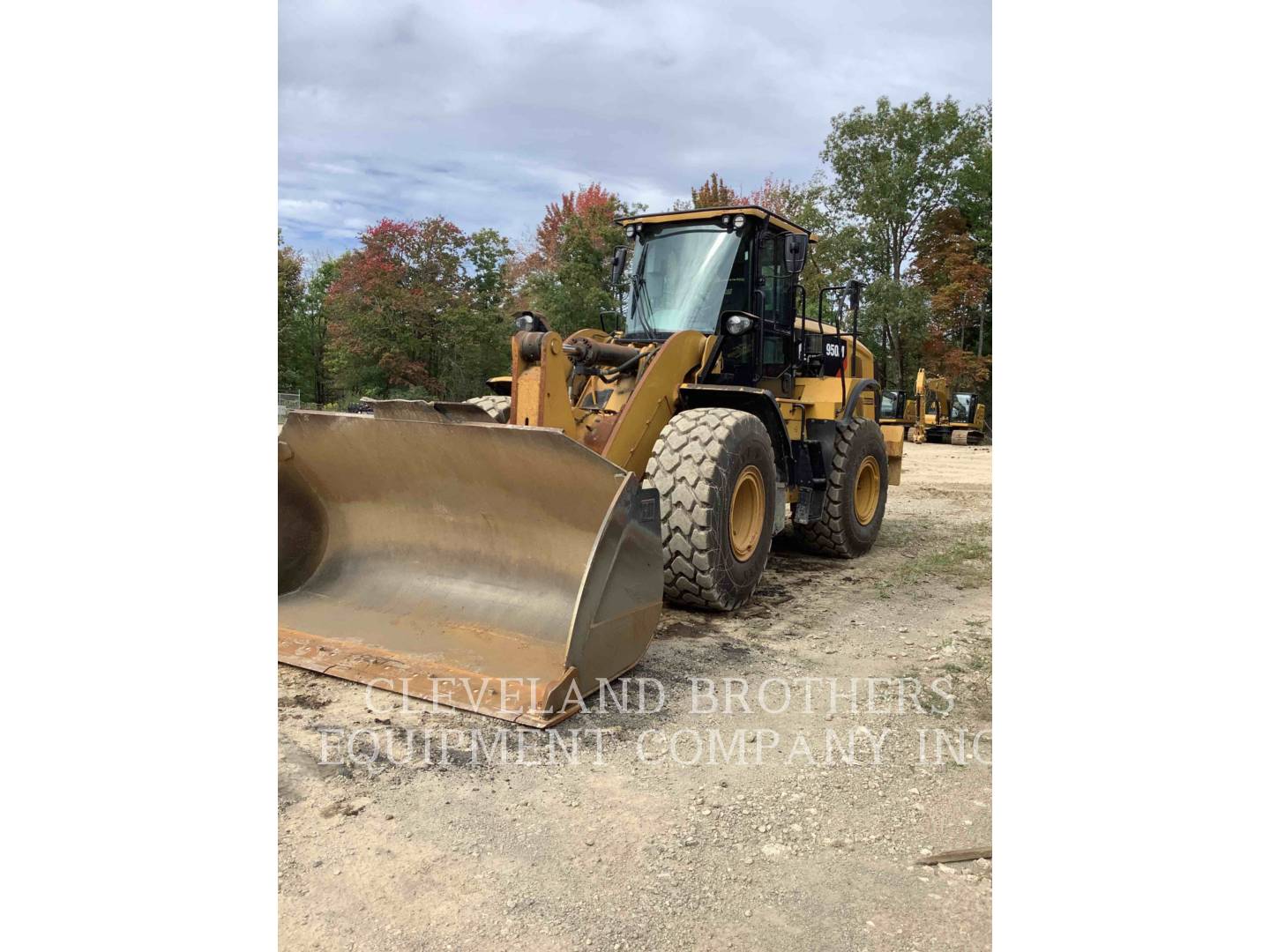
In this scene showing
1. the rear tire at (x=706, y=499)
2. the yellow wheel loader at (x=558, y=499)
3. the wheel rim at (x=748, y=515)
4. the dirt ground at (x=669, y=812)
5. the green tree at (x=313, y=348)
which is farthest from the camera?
the green tree at (x=313, y=348)

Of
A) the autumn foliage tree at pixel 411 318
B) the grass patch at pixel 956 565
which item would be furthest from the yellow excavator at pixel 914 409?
the grass patch at pixel 956 565

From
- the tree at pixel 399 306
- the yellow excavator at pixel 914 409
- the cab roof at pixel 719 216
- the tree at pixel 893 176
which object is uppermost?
the tree at pixel 893 176

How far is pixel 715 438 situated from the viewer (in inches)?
181

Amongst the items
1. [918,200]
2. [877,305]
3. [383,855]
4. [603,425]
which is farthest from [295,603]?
[918,200]

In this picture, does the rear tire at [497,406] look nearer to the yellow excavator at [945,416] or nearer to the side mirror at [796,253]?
the side mirror at [796,253]

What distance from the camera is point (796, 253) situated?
578 centimetres

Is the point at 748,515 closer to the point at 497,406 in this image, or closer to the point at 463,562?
the point at 463,562

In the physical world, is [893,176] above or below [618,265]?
above

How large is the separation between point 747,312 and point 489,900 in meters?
4.49

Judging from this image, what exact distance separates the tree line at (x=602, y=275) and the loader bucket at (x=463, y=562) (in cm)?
1548

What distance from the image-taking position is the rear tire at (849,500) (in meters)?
6.66

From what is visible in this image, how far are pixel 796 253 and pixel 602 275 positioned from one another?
1457cm

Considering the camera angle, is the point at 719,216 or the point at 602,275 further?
the point at 602,275

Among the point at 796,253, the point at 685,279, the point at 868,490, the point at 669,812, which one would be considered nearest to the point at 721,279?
the point at 685,279
